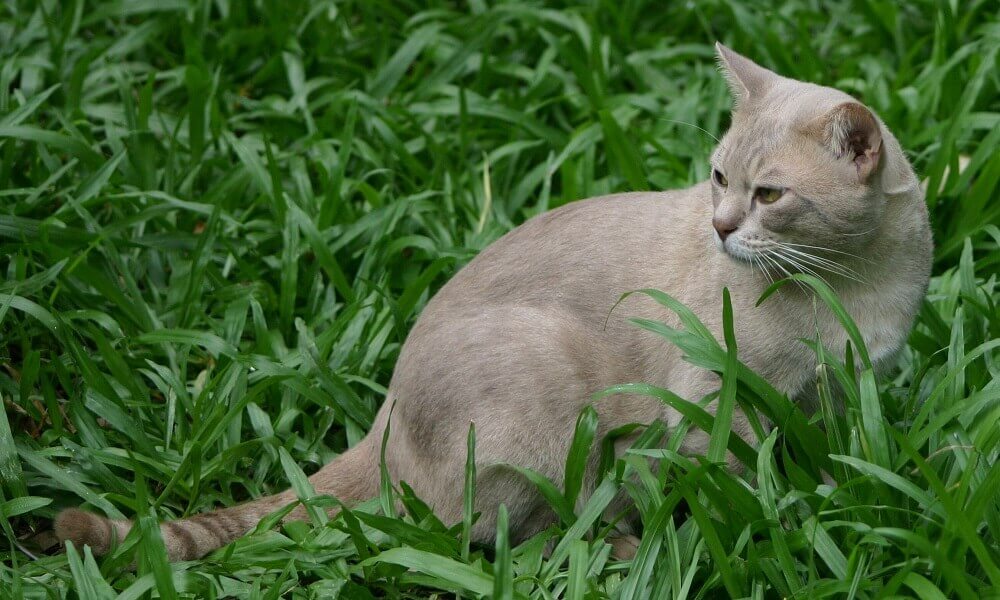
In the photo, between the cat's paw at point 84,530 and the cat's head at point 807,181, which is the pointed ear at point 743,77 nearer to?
the cat's head at point 807,181

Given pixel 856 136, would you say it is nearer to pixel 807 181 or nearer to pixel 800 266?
pixel 807 181

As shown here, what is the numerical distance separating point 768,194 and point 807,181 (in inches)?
4.5

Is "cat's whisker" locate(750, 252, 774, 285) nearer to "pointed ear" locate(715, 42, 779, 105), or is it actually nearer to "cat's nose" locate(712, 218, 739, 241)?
"cat's nose" locate(712, 218, 739, 241)

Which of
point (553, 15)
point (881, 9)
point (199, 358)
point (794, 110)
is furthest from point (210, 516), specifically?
point (881, 9)

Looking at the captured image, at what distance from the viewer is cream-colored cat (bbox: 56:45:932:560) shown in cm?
309

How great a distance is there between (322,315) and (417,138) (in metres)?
1.21

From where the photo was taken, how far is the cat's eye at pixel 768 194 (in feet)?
10.1

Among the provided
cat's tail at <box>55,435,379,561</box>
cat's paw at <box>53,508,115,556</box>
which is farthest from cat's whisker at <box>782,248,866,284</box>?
cat's paw at <box>53,508,115,556</box>

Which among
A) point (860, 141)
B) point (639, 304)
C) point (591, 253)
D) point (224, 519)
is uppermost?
point (860, 141)

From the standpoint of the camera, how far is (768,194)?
122 inches

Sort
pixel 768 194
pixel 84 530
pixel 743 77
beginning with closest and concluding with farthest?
pixel 768 194
pixel 84 530
pixel 743 77

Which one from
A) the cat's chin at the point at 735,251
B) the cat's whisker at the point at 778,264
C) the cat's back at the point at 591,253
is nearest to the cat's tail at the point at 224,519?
the cat's back at the point at 591,253

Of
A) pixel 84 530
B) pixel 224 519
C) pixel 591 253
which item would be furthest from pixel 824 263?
pixel 84 530

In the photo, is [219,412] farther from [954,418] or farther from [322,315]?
[954,418]
